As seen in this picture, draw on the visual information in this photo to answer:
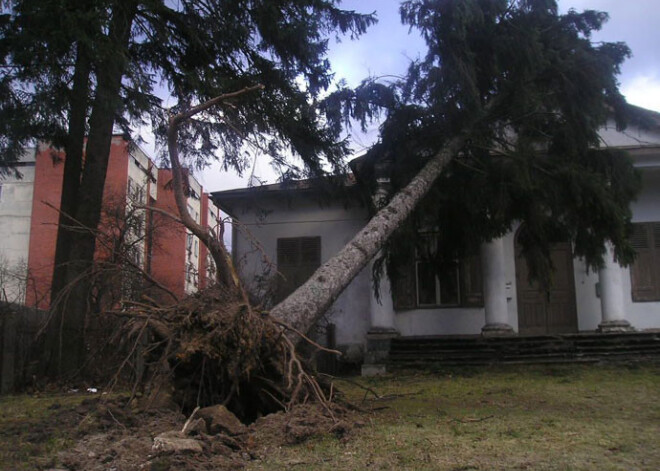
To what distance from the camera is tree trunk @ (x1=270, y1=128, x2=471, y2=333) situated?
6.66 m

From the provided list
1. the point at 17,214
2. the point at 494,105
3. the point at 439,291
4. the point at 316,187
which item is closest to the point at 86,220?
the point at 316,187

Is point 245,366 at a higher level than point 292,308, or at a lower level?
lower

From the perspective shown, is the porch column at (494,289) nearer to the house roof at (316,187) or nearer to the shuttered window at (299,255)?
the house roof at (316,187)

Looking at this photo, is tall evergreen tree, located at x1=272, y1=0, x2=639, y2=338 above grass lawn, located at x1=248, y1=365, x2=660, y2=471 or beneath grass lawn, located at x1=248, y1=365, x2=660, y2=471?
above

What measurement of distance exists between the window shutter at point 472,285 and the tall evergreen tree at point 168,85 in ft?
15.5

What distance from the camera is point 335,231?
48.8 ft

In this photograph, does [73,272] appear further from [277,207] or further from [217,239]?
[277,207]

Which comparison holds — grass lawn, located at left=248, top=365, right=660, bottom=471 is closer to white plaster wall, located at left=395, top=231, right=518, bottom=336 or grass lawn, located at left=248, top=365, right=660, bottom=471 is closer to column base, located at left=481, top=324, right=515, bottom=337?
column base, located at left=481, top=324, right=515, bottom=337

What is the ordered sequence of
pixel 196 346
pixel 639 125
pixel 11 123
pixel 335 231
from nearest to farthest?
pixel 196 346
pixel 11 123
pixel 639 125
pixel 335 231

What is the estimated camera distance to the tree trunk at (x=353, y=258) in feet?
21.9

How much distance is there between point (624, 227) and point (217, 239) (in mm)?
6458

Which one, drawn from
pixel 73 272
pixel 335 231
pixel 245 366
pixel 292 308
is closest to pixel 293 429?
pixel 245 366

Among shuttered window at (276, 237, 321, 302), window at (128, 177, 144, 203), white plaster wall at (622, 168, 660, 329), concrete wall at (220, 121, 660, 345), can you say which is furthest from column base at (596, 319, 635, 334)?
window at (128, 177, 144, 203)

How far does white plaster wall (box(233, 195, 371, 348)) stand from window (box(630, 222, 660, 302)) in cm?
589
